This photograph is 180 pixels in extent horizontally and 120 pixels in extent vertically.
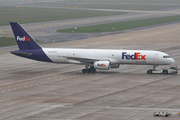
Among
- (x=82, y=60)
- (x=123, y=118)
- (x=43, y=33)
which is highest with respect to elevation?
(x=43, y=33)

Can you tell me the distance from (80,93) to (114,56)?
15.8 m

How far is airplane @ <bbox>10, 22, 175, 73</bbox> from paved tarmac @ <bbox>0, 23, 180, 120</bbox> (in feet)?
6.94

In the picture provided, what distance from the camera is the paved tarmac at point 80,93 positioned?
38.1 metres

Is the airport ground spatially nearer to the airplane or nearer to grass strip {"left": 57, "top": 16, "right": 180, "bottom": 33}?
the airplane

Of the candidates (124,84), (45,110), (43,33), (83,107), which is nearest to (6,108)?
Result: (45,110)

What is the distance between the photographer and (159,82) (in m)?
53.2

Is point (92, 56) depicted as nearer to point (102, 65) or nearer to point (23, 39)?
point (102, 65)

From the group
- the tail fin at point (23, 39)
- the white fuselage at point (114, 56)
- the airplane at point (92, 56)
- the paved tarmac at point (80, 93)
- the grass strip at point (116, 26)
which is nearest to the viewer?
the paved tarmac at point (80, 93)

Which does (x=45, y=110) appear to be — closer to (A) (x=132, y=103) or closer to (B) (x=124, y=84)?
(A) (x=132, y=103)

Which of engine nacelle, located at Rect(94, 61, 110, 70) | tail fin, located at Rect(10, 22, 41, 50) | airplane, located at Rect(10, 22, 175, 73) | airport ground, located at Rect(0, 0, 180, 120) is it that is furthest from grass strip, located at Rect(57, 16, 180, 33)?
engine nacelle, located at Rect(94, 61, 110, 70)

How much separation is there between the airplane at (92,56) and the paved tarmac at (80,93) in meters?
2.11

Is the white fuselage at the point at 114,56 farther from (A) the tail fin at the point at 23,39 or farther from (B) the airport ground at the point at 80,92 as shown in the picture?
(A) the tail fin at the point at 23,39

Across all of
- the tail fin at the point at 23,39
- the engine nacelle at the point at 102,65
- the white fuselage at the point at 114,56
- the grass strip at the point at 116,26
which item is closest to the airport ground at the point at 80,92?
the engine nacelle at the point at 102,65

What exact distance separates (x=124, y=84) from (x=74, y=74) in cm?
1237
